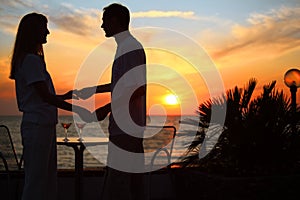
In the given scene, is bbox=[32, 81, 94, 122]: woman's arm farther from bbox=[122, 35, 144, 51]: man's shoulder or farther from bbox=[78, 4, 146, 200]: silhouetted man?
bbox=[122, 35, 144, 51]: man's shoulder

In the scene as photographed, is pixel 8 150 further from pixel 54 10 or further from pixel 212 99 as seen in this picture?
pixel 54 10

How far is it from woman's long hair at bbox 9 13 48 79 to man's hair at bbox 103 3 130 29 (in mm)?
405

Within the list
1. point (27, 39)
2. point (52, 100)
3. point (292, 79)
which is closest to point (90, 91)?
point (52, 100)

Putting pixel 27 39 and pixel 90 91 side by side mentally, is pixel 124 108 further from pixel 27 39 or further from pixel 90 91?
pixel 27 39

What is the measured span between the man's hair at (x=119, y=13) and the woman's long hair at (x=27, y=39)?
0.40 meters

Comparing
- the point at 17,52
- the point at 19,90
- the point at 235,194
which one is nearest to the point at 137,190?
the point at 19,90

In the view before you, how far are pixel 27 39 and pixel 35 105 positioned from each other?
376 millimetres

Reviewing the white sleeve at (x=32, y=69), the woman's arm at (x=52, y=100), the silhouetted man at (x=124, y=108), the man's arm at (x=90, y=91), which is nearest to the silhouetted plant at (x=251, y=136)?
the man's arm at (x=90, y=91)

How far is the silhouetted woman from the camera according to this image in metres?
2.43

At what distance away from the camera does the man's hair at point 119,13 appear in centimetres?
246

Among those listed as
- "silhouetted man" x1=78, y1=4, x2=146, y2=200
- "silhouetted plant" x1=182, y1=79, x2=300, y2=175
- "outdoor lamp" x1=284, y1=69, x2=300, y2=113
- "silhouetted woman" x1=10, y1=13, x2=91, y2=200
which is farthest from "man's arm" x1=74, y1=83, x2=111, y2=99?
"outdoor lamp" x1=284, y1=69, x2=300, y2=113

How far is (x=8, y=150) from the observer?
5.03m

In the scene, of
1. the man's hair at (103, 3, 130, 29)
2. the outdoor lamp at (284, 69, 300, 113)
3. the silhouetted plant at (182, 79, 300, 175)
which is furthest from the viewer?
the outdoor lamp at (284, 69, 300, 113)

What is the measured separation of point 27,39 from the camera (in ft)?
8.23
